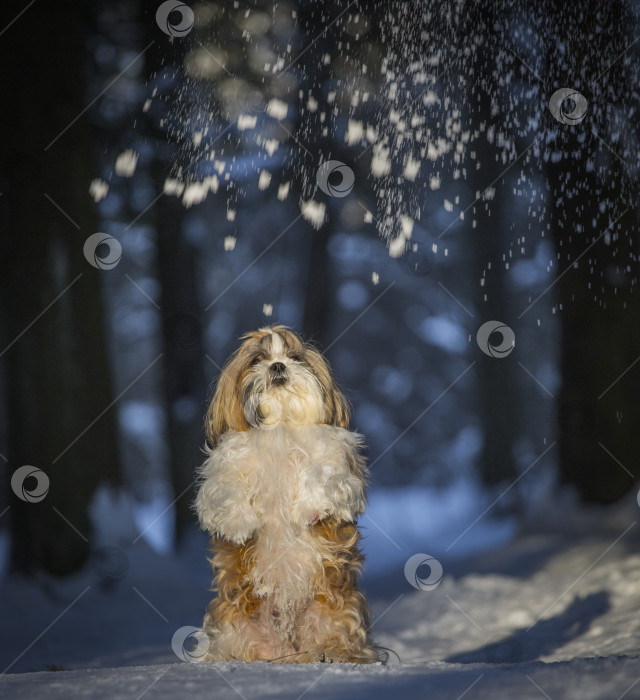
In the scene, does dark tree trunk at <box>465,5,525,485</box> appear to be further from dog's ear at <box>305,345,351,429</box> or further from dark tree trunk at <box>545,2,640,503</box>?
dog's ear at <box>305,345,351,429</box>

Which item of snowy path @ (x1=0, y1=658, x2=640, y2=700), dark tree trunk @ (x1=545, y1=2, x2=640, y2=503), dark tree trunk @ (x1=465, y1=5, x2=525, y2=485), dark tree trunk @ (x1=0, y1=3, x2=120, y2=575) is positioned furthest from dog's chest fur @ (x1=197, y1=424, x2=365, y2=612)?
dark tree trunk @ (x1=545, y1=2, x2=640, y2=503)

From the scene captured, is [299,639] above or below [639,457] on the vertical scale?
below

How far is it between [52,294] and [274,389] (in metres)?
2.14

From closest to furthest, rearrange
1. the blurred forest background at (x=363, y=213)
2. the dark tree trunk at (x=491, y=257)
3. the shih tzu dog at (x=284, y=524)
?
the shih tzu dog at (x=284, y=524)
the blurred forest background at (x=363, y=213)
the dark tree trunk at (x=491, y=257)

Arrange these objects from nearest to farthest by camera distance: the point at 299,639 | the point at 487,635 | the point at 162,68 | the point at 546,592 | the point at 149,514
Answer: the point at 299,639 → the point at 487,635 → the point at 546,592 → the point at 149,514 → the point at 162,68

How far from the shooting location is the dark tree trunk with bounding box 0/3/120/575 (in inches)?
161

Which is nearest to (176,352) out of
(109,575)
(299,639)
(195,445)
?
(195,445)

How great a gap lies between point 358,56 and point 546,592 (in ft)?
10.0

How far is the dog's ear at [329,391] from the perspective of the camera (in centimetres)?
269

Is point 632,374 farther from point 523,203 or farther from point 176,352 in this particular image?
point 176,352

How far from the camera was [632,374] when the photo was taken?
4453mm

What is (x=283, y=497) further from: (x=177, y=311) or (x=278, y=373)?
(x=177, y=311)

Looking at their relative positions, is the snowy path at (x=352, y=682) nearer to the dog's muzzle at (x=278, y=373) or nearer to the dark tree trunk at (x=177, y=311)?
the dog's muzzle at (x=278, y=373)

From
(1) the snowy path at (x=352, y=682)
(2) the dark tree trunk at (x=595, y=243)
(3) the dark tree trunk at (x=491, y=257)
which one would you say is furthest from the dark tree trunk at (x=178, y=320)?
(1) the snowy path at (x=352, y=682)
